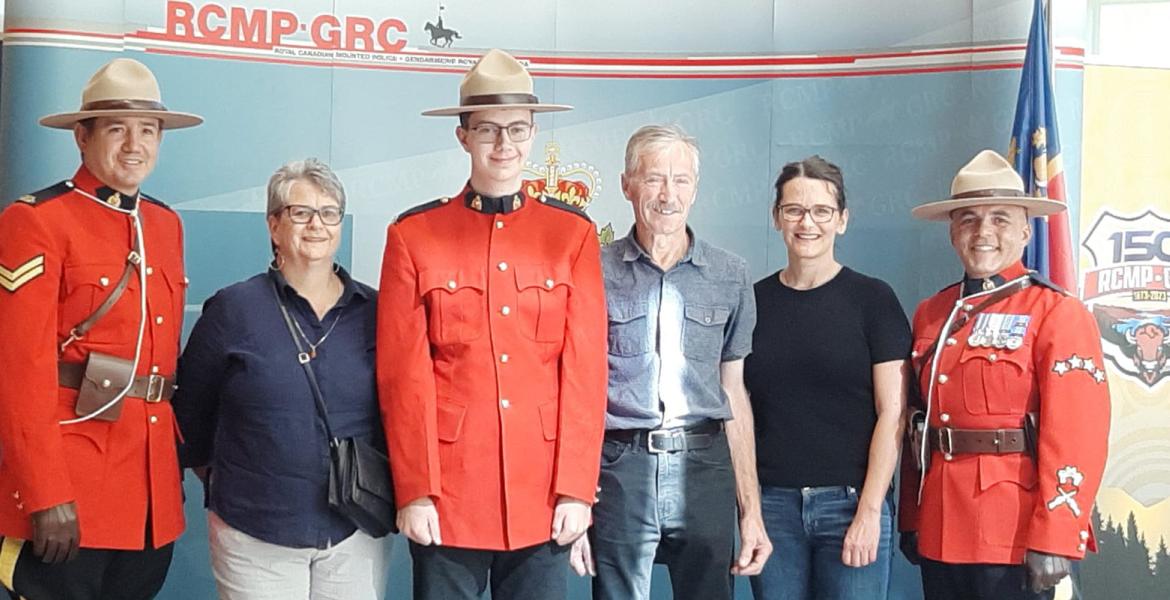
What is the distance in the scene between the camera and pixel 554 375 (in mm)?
2945

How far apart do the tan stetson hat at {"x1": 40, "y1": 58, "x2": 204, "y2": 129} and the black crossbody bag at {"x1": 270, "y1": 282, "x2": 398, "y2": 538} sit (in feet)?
2.20

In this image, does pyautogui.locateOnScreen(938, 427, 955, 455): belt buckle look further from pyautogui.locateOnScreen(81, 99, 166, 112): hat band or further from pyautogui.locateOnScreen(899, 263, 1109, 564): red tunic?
pyautogui.locateOnScreen(81, 99, 166, 112): hat band

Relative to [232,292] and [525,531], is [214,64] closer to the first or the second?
[232,292]

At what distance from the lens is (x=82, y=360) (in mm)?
3004

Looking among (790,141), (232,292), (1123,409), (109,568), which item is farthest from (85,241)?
(1123,409)

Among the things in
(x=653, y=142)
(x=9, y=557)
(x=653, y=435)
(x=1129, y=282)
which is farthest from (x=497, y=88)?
(x=1129, y=282)

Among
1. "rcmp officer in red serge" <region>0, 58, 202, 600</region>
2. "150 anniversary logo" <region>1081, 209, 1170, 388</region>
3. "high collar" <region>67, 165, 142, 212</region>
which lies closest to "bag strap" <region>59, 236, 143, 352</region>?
"rcmp officer in red serge" <region>0, 58, 202, 600</region>

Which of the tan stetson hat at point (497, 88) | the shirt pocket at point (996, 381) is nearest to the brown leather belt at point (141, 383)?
the tan stetson hat at point (497, 88)

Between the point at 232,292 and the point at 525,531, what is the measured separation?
0.90 meters

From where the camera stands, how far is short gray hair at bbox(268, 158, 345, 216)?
2.99 metres

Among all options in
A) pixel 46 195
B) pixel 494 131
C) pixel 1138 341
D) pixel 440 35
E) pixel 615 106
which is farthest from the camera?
pixel 615 106

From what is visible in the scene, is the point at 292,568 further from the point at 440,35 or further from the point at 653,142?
the point at 440,35

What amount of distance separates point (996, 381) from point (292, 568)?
5.74ft

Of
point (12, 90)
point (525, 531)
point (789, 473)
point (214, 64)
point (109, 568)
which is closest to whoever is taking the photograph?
point (525, 531)
